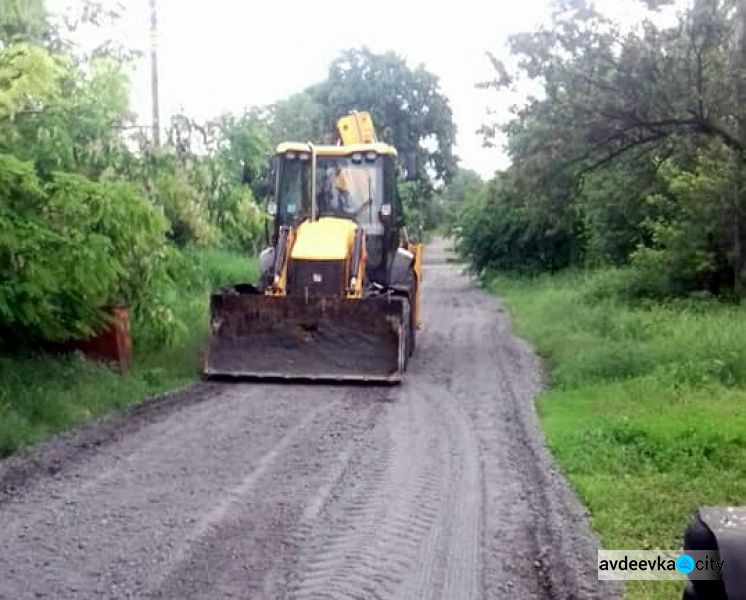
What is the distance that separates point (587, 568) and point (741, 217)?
16.2 m

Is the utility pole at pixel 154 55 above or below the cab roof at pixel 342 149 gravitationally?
above

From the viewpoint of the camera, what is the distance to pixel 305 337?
15469 millimetres

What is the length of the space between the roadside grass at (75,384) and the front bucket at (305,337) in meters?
0.60

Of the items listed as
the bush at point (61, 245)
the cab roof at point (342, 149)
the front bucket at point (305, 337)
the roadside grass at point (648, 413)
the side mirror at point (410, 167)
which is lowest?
the roadside grass at point (648, 413)

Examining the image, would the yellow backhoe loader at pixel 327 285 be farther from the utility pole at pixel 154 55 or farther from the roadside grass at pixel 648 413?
the utility pole at pixel 154 55

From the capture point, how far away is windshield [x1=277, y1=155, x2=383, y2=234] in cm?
1780

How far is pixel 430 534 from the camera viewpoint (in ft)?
25.4

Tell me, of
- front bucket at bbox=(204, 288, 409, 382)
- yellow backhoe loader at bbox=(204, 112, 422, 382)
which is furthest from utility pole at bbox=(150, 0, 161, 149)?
front bucket at bbox=(204, 288, 409, 382)

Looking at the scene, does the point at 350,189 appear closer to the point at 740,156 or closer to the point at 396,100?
the point at 740,156

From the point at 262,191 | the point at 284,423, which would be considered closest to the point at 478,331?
the point at 262,191

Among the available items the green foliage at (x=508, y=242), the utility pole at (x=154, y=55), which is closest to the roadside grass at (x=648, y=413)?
the utility pole at (x=154, y=55)

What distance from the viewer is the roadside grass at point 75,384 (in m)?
11.5

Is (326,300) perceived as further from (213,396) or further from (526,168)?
(526,168)

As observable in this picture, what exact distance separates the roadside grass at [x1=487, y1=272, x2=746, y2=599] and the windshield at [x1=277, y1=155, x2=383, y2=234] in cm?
357
